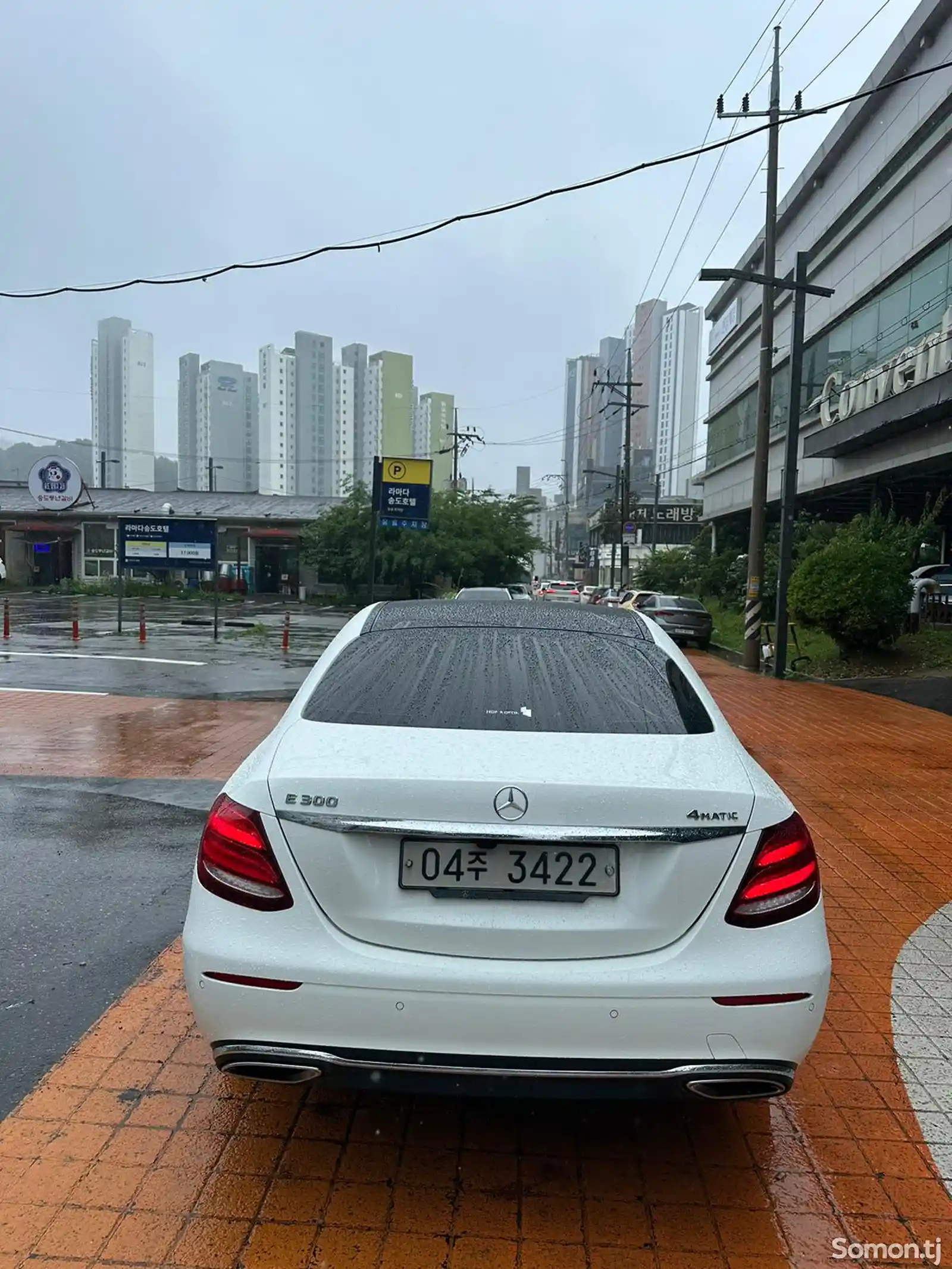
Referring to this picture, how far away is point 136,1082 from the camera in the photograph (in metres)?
3.12

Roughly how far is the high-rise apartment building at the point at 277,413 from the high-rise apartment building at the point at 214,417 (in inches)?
56.5

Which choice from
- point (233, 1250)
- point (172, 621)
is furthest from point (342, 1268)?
point (172, 621)

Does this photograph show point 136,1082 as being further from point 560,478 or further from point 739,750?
point 560,478

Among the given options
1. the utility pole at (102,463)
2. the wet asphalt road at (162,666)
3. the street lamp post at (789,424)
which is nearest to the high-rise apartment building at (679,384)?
the utility pole at (102,463)

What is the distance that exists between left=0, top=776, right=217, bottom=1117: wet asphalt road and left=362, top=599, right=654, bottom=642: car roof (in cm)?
183

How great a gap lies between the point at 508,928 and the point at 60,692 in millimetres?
11842

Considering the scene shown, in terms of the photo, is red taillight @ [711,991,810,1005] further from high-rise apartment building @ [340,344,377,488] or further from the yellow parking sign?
high-rise apartment building @ [340,344,377,488]

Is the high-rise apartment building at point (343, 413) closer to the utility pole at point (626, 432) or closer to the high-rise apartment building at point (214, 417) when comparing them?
the high-rise apartment building at point (214, 417)

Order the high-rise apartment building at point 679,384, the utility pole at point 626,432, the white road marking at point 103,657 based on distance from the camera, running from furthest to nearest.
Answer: the high-rise apartment building at point 679,384, the utility pole at point 626,432, the white road marking at point 103,657

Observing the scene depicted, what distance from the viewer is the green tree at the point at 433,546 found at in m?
38.0

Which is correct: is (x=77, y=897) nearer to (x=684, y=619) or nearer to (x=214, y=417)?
(x=684, y=619)

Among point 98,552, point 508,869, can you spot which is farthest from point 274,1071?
point 98,552

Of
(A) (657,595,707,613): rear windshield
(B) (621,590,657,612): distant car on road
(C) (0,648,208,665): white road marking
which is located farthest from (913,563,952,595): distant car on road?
(C) (0,648,208,665): white road marking

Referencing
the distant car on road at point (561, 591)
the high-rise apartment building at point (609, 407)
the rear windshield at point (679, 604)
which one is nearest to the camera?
the rear windshield at point (679, 604)
